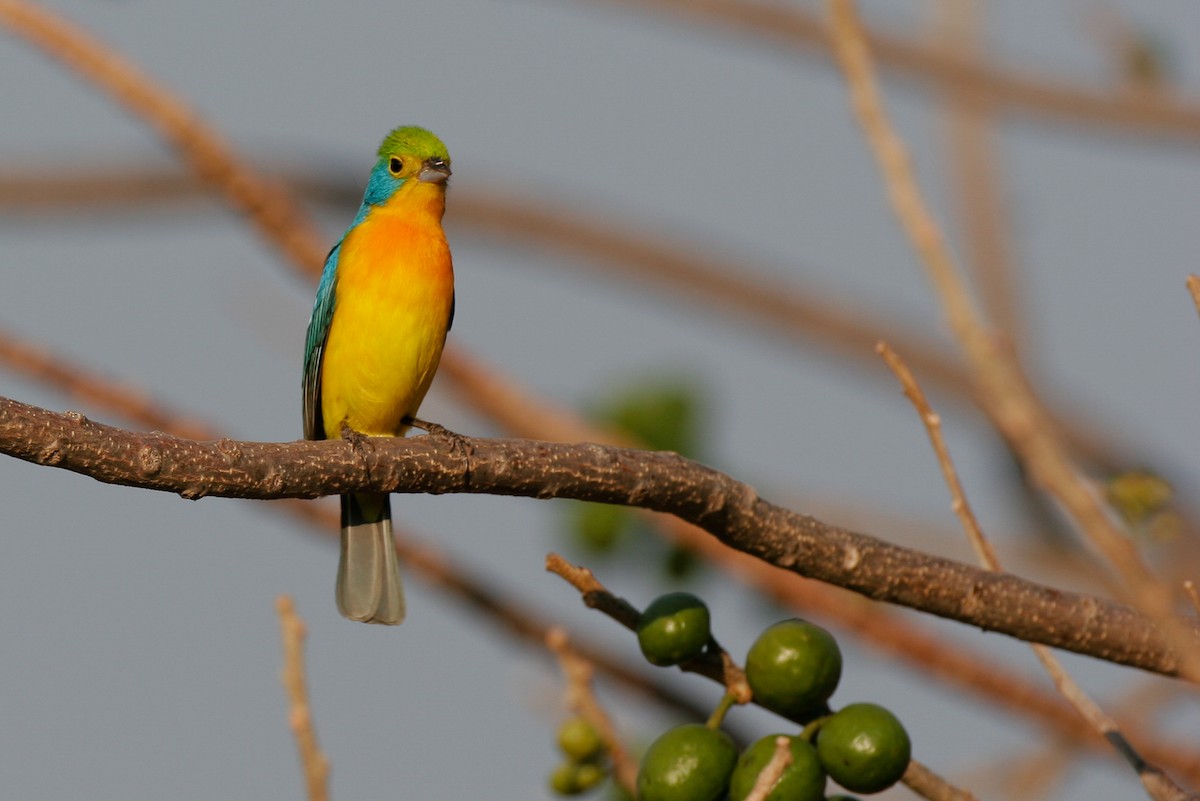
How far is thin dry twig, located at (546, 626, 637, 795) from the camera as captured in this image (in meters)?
3.48

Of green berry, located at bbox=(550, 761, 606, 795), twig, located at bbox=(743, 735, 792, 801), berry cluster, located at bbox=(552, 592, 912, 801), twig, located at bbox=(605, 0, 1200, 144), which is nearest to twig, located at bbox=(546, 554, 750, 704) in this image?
berry cluster, located at bbox=(552, 592, 912, 801)

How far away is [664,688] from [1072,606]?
5.81 feet

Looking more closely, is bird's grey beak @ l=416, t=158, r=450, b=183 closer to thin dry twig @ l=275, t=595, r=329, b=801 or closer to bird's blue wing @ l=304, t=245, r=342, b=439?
bird's blue wing @ l=304, t=245, r=342, b=439

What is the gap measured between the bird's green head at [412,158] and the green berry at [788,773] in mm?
3169

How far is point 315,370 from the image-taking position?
578cm

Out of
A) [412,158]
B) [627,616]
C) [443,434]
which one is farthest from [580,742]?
[412,158]

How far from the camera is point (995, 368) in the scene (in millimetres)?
2613

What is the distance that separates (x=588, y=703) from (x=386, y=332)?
2.32 meters

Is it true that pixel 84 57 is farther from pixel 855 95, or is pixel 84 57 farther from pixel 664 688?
pixel 855 95

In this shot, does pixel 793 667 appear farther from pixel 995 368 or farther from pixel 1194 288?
pixel 1194 288

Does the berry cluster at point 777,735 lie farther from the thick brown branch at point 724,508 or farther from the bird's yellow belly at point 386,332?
the bird's yellow belly at point 386,332

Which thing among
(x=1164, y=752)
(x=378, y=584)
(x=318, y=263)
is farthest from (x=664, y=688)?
(x=318, y=263)

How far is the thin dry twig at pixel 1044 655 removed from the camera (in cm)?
294

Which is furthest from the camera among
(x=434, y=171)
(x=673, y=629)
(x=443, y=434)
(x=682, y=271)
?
(x=682, y=271)
